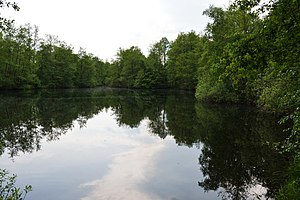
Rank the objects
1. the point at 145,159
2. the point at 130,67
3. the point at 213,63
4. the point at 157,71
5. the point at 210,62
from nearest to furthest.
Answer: the point at 145,159 < the point at 213,63 < the point at 210,62 < the point at 157,71 < the point at 130,67

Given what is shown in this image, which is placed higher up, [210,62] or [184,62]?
[184,62]

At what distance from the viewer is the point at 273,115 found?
2072cm

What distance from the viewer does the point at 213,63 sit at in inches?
917

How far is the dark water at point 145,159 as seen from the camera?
7.94m

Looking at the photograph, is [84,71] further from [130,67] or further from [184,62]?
[184,62]

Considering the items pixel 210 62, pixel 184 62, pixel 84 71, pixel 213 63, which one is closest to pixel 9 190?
pixel 213 63

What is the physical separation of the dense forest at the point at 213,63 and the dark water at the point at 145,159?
1585 millimetres

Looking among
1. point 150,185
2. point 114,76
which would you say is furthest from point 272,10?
point 114,76

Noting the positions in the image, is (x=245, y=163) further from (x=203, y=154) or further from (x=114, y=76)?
(x=114, y=76)

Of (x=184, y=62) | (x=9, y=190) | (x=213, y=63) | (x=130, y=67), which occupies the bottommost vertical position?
(x=9, y=190)

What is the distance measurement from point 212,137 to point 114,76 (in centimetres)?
7619

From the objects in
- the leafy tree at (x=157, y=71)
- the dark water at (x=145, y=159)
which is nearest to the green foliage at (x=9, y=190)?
the dark water at (x=145, y=159)

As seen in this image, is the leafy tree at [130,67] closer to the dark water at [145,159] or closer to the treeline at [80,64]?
the treeline at [80,64]

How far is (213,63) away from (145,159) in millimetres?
14447
